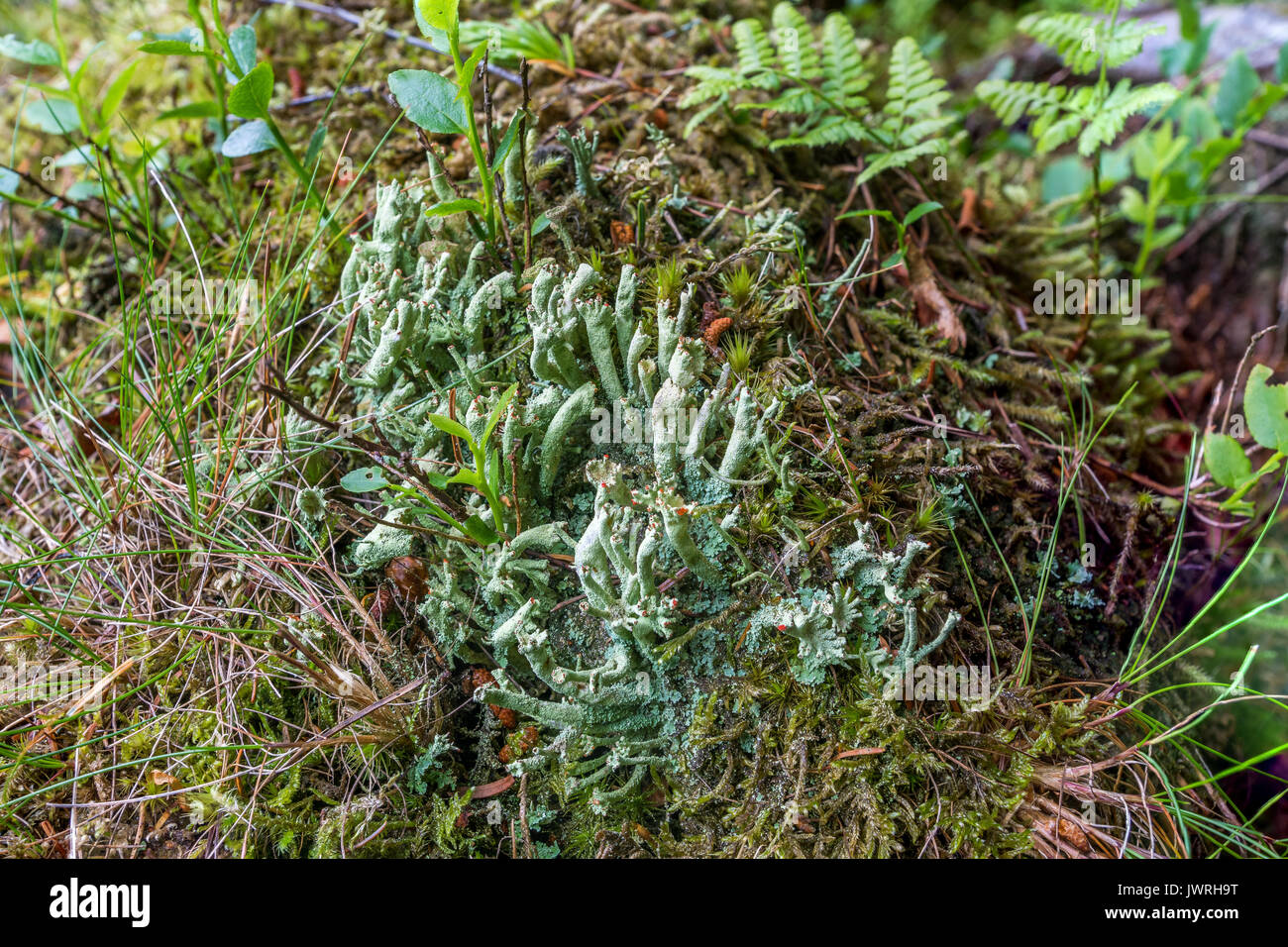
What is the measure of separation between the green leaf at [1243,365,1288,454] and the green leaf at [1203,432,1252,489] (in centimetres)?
10

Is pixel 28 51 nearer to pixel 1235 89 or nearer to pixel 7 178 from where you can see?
pixel 7 178

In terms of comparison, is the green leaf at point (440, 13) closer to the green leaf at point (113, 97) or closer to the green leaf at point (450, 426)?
the green leaf at point (450, 426)

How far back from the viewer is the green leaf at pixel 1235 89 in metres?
3.31

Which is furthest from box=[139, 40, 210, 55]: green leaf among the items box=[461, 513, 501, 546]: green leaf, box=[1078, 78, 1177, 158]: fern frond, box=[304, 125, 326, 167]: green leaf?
box=[1078, 78, 1177, 158]: fern frond

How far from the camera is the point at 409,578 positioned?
2.42 metres

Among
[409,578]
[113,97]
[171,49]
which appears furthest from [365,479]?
[113,97]

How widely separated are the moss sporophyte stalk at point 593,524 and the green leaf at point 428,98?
35 centimetres

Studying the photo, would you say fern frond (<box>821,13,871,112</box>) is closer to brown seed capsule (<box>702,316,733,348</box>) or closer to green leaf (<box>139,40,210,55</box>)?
brown seed capsule (<box>702,316,733,348</box>)

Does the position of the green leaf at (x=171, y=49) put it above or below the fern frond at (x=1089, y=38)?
below

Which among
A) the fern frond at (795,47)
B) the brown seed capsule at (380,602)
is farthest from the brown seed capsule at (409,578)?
the fern frond at (795,47)

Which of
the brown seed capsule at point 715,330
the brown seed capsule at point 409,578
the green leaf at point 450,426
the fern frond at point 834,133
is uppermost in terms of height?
the fern frond at point 834,133

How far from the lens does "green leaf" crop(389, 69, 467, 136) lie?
2283 millimetres

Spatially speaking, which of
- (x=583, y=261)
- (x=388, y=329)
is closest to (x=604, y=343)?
(x=583, y=261)
